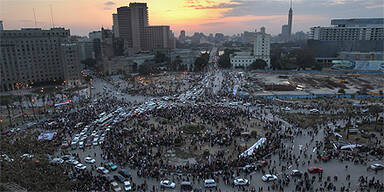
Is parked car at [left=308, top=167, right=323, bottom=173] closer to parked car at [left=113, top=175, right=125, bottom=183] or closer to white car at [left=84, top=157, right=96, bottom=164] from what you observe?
parked car at [left=113, top=175, right=125, bottom=183]

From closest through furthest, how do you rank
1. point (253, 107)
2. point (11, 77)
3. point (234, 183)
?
point (234, 183) < point (253, 107) < point (11, 77)

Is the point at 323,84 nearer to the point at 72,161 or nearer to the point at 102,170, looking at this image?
the point at 102,170

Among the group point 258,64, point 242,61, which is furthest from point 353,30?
point 242,61

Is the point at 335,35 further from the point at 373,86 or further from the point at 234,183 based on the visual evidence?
the point at 234,183

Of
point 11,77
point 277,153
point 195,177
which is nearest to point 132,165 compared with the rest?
point 195,177

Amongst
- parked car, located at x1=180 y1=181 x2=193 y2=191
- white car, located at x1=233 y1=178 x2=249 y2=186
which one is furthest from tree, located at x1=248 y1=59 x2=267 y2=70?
parked car, located at x1=180 y1=181 x2=193 y2=191

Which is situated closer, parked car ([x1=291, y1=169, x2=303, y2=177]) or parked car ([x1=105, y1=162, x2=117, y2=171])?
parked car ([x1=291, y1=169, x2=303, y2=177])
